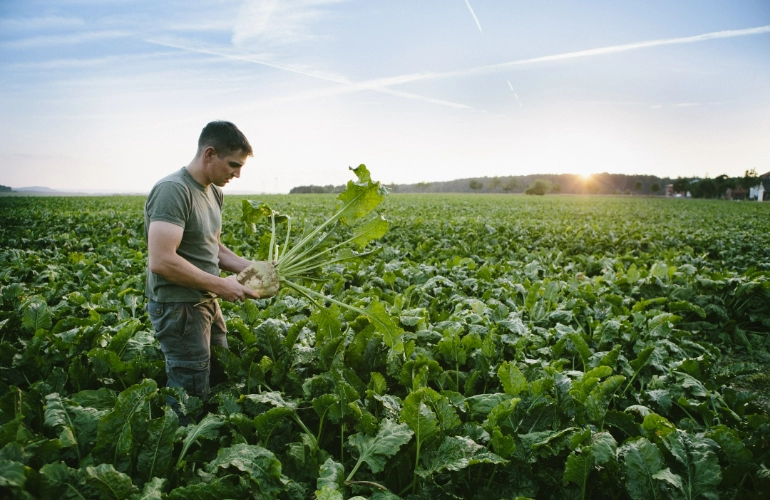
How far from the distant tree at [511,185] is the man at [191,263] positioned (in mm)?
124902

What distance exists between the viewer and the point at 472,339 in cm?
349

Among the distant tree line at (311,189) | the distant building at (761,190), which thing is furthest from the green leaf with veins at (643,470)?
the distant building at (761,190)

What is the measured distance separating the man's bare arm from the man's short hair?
1.89ft

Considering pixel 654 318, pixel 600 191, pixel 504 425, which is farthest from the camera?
pixel 600 191

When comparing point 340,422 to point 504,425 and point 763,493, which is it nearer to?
point 504,425

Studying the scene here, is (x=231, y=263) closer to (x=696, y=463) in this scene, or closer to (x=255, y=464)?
(x=255, y=464)

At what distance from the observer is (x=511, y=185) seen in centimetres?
12469

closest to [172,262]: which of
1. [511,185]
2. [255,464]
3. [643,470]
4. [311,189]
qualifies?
[255,464]

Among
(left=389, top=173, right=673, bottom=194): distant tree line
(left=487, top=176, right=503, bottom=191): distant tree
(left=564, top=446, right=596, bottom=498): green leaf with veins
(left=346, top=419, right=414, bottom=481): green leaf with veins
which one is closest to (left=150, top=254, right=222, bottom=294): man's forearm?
(left=346, top=419, right=414, bottom=481): green leaf with veins

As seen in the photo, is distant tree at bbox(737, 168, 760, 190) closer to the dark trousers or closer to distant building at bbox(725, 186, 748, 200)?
distant building at bbox(725, 186, 748, 200)

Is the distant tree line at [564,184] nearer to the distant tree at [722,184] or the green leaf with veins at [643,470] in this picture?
the distant tree at [722,184]

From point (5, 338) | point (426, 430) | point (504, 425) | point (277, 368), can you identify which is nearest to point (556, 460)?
point (504, 425)

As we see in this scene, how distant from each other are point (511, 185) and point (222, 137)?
423 ft

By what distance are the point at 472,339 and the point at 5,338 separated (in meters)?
3.91
